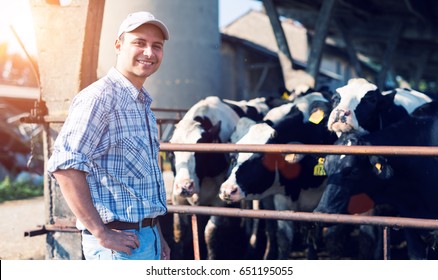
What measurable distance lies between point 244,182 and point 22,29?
2.34 meters

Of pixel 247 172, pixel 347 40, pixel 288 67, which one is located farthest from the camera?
pixel 347 40

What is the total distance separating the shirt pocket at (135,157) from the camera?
95.7 inches

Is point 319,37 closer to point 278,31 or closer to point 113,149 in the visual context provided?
point 278,31

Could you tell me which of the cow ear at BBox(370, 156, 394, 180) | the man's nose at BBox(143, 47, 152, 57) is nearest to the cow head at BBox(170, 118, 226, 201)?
the cow ear at BBox(370, 156, 394, 180)

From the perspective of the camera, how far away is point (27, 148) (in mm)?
15617

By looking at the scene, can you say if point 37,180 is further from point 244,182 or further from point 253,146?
point 253,146

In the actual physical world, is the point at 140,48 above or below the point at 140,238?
above

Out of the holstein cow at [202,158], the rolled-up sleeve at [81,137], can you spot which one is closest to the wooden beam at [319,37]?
the holstein cow at [202,158]

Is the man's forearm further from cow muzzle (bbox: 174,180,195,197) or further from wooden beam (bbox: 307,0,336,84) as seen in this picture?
wooden beam (bbox: 307,0,336,84)

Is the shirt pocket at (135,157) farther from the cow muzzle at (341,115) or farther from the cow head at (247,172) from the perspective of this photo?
the cow muzzle at (341,115)

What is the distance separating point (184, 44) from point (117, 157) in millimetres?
11441

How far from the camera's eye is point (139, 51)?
246 cm

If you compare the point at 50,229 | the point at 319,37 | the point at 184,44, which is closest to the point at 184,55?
the point at 184,44

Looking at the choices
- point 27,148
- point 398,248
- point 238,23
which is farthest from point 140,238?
point 238,23
